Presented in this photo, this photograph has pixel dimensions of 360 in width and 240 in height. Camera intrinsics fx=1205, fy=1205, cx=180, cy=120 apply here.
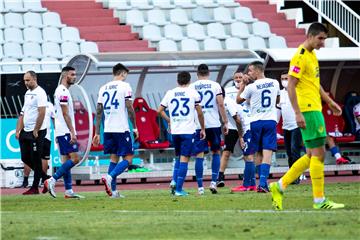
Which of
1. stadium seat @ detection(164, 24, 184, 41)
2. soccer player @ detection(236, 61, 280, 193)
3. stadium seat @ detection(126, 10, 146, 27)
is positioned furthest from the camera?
stadium seat @ detection(126, 10, 146, 27)

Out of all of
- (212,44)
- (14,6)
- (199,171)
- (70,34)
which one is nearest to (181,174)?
(199,171)

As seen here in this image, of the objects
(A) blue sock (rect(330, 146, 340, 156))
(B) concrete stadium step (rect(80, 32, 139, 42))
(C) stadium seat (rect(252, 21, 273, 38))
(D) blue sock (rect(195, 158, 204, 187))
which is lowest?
(A) blue sock (rect(330, 146, 340, 156))

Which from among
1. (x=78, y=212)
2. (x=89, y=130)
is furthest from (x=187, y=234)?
(x=89, y=130)

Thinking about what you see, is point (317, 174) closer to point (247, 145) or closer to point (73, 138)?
point (73, 138)

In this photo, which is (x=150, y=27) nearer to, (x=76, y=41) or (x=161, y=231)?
(x=76, y=41)

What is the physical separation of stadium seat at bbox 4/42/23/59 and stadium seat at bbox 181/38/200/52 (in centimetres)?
418

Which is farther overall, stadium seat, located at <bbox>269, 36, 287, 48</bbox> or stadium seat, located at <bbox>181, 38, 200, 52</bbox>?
stadium seat, located at <bbox>269, 36, 287, 48</bbox>

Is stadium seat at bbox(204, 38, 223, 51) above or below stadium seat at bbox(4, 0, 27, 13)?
below

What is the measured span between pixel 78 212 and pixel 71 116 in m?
4.49

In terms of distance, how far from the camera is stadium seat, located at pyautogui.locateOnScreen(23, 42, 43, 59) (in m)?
29.2

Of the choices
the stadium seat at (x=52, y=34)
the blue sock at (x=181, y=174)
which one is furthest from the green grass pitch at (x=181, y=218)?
the stadium seat at (x=52, y=34)

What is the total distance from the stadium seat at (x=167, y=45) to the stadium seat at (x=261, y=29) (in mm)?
2798

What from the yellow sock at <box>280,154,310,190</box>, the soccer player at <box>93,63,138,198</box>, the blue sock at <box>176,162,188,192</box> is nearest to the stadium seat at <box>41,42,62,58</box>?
the soccer player at <box>93,63,138,198</box>

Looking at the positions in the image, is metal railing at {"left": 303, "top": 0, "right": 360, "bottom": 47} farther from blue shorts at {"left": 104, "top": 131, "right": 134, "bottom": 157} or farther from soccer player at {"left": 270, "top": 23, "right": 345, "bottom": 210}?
soccer player at {"left": 270, "top": 23, "right": 345, "bottom": 210}
